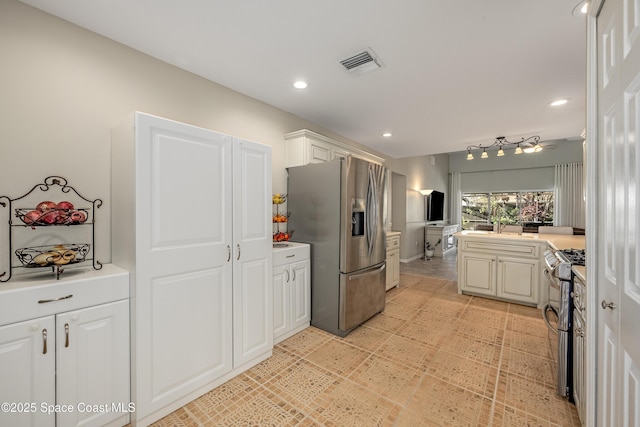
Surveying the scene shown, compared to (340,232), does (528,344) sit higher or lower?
lower

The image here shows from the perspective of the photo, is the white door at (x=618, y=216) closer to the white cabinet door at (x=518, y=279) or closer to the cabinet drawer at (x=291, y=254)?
the cabinet drawer at (x=291, y=254)

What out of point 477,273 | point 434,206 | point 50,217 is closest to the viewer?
point 50,217

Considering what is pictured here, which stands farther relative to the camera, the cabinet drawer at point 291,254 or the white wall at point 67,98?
the cabinet drawer at point 291,254

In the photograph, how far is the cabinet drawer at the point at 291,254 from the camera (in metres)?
2.54

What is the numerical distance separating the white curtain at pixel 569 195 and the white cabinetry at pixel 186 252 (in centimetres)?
822

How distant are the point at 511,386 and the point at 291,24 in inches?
122

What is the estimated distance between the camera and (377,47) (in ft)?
6.46

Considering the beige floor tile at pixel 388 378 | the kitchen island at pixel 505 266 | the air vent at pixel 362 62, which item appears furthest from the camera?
the kitchen island at pixel 505 266

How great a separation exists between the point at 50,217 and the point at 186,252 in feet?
2.43

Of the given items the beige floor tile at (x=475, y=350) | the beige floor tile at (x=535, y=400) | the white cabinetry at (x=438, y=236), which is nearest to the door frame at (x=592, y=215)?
the beige floor tile at (x=535, y=400)

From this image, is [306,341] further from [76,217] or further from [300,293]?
[76,217]

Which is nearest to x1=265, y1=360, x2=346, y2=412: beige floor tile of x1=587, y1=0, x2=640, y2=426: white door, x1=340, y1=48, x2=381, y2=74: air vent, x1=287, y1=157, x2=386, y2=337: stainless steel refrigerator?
x1=287, y1=157, x2=386, y2=337: stainless steel refrigerator

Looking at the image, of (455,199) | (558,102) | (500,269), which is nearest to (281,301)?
(500,269)

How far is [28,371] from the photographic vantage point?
129cm
